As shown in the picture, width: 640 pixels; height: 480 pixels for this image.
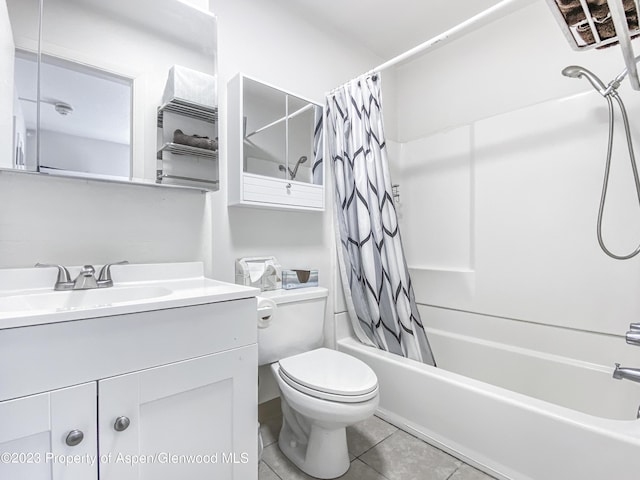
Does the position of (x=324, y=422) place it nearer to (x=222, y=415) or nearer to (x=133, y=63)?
(x=222, y=415)

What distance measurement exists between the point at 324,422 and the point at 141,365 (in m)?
0.75

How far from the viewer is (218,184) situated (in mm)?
1495

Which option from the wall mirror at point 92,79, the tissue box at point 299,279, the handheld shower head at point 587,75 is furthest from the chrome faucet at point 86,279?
the handheld shower head at point 587,75

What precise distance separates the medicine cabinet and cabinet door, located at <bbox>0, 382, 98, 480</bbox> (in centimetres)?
99

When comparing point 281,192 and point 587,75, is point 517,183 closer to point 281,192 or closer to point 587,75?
point 587,75

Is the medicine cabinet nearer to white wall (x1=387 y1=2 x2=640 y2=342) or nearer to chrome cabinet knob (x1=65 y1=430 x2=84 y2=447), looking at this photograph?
white wall (x1=387 y1=2 x2=640 y2=342)

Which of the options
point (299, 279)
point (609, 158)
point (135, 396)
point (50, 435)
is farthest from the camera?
point (299, 279)

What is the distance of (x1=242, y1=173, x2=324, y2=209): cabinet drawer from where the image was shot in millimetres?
1565

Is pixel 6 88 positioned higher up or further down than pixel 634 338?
higher up

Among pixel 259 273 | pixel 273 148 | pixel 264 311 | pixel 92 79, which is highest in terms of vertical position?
pixel 92 79

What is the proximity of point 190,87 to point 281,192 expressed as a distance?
0.63m

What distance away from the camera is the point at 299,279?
175 centimetres

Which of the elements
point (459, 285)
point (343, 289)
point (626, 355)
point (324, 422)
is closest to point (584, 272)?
point (626, 355)

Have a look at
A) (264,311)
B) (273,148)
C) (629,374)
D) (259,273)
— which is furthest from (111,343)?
(629,374)
